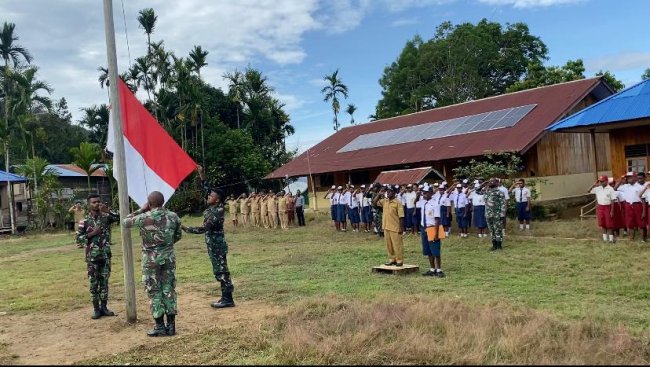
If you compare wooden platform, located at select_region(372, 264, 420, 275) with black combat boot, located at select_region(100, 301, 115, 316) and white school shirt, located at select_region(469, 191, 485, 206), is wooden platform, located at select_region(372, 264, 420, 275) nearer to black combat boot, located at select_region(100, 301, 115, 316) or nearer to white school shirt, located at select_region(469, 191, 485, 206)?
black combat boot, located at select_region(100, 301, 115, 316)

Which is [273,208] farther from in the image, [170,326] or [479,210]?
[170,326]

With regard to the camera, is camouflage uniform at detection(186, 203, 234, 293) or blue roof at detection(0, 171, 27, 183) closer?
camouflage uniform at detection(186, 203, 234, 293)

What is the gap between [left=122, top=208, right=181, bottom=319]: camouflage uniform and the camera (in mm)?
6801

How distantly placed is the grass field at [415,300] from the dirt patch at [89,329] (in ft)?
0.96

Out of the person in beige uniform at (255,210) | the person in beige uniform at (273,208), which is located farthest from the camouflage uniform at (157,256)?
the person in beige uniform at (255,210)

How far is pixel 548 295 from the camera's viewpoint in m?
8.28

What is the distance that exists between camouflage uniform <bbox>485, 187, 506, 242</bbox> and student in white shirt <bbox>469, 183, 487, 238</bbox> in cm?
219

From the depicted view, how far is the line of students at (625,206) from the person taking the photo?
13141 mm

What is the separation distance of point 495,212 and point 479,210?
264 cm

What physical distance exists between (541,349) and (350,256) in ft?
28.3

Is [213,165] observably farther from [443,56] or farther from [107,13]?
[107,13]

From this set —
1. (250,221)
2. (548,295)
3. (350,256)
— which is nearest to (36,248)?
(250,221)

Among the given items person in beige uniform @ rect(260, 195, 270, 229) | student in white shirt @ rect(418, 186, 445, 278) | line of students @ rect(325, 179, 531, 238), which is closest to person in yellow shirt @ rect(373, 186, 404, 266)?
student in white shirt @ rect(418, 186, 445, 278)

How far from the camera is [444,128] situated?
2556 cm
